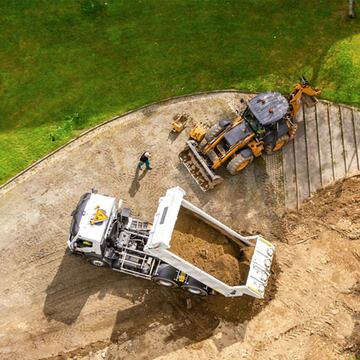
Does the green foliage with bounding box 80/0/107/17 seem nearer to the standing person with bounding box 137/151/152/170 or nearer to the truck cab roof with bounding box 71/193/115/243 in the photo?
the standing person with bounding box 137/151/152/170

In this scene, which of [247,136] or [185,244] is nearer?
[185,244]

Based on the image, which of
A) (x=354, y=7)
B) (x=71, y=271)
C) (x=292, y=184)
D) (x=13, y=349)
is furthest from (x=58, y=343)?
(x=354, y=7)

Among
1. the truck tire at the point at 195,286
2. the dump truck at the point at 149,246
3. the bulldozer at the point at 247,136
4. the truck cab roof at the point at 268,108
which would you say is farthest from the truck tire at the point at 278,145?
the truck tire at the point at 195,286

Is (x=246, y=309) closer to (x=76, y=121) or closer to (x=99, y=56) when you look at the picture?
(x=76, y=121)

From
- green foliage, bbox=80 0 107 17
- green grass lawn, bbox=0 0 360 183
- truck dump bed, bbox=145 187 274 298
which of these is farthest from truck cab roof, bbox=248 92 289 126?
green foliage, bbox=80 0 107 17

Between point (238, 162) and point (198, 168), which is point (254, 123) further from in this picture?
point (198, 168)

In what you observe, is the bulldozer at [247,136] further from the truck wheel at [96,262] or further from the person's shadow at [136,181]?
the truck wheel at [96,262]

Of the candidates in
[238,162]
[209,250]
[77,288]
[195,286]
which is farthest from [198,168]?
[77,288]
